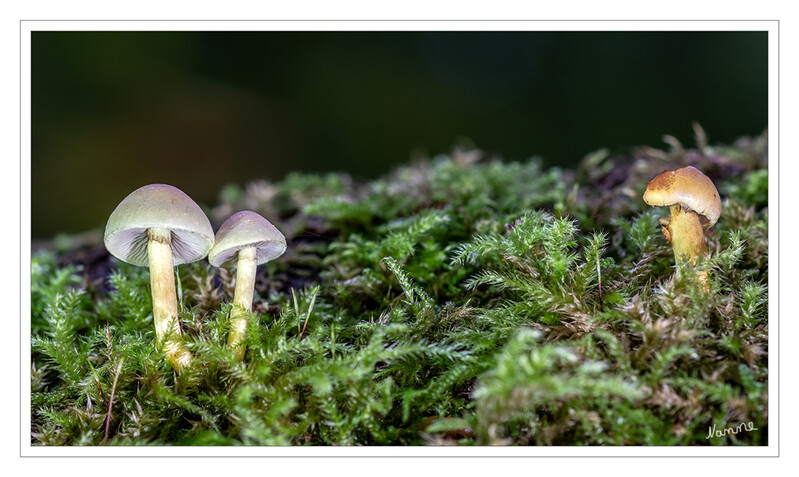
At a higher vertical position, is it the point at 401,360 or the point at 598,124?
the point at 598,124

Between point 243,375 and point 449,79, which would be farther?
point 449,79

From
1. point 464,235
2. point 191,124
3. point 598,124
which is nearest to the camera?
point 464,235

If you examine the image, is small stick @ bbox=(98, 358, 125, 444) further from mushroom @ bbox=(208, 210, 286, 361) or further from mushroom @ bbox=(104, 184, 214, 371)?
mushroom @ bbox=(208, 210, 286, 361)

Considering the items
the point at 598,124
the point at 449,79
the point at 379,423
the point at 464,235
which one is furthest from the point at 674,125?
the point at 379,423

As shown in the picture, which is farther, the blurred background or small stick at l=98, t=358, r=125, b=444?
the blurred background

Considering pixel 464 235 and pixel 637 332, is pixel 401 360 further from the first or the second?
pixel 464 235

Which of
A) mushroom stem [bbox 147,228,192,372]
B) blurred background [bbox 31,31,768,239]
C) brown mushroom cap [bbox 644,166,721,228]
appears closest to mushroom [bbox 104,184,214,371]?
mushroom stem [bbox 147,228,192,372]
